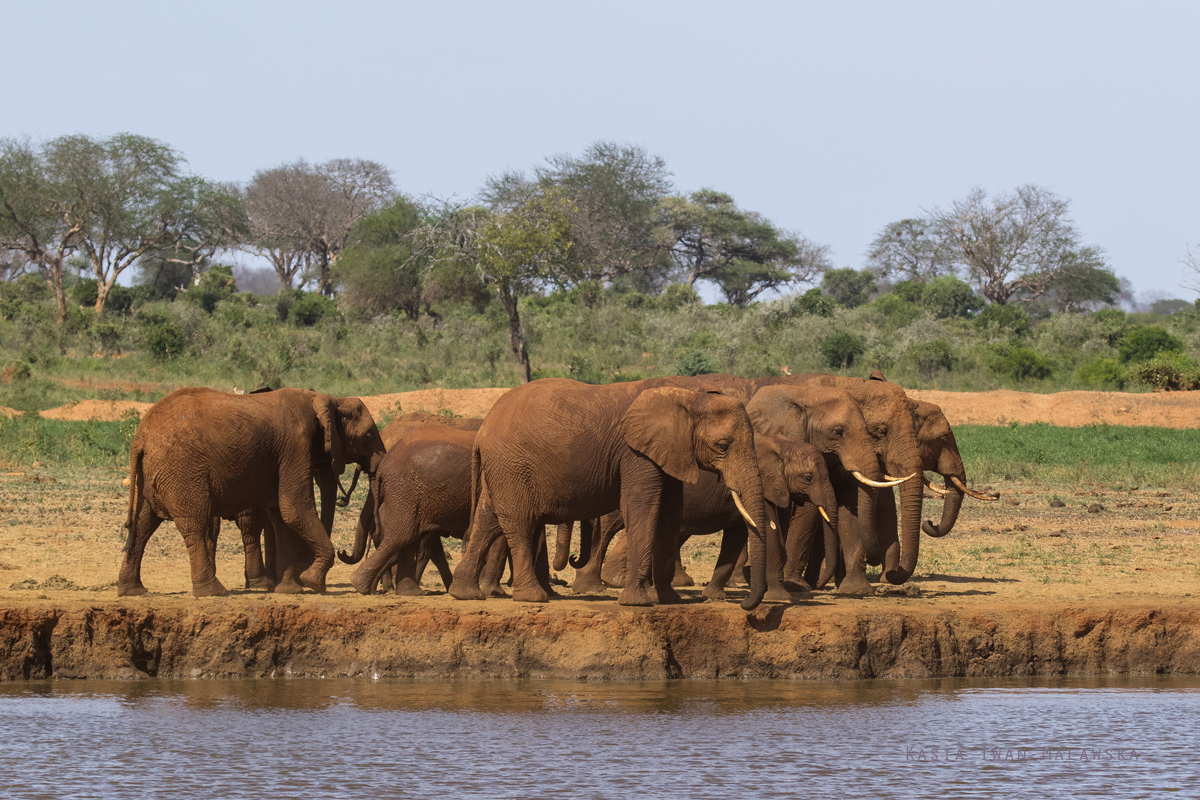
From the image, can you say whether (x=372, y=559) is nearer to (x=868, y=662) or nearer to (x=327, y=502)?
(x=327, y=502)

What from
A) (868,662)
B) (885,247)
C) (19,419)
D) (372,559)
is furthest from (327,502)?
(885,247)

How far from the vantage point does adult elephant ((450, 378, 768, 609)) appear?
372 inches

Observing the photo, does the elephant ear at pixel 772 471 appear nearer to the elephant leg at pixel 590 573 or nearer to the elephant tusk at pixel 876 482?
the elephant tusk at pixel 876 482

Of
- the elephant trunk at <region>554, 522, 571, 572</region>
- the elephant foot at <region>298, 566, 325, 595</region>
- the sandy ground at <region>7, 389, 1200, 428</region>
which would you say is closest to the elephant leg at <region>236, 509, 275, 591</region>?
the elephant foot at <region>298, 566, 325, 595</region>

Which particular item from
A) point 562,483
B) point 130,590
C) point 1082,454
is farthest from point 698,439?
point 1082,454

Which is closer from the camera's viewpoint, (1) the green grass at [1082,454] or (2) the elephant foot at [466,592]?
(2) the elephant foot at [466,592]

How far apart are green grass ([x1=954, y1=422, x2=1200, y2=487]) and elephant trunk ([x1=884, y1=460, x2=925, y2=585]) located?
10874 mm

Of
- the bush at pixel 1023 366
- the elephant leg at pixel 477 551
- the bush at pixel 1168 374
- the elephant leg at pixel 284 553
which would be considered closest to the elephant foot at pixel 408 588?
the elephant leg at pixel 284 553

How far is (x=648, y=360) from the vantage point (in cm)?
4162

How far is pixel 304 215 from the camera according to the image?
7000 centimetres

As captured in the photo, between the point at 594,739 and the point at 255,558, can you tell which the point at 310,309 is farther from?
the point at 594,739

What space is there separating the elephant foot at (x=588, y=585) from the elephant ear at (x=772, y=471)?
1.74 m

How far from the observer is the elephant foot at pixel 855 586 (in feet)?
35.8

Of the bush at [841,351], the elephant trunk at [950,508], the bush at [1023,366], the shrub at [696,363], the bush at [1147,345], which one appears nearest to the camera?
the elephant trunk at [950,508]
